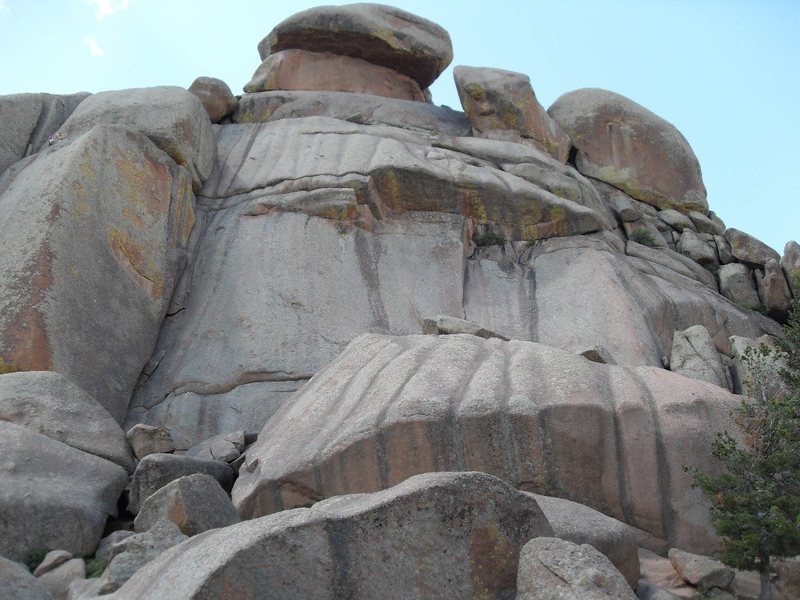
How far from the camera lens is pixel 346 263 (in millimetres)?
12766

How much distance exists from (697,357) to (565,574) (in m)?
7.50

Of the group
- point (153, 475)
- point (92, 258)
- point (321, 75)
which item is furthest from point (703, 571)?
point (321, 75)

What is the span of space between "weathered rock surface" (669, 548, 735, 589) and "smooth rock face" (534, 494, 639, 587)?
470 millimetres

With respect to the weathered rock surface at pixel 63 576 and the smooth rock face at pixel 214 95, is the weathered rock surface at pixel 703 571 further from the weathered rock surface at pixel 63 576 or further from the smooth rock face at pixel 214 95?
the smooth rock face at pixel 214 95

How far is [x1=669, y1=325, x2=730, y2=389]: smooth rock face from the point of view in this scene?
442 inches

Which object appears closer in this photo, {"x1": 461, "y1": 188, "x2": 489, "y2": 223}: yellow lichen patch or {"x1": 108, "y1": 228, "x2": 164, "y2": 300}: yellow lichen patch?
{"x1": 108, "y1": 228, "x2": 164, "y2": 300}: yellow lichen patch

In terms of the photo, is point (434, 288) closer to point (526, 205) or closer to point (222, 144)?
point (526, 205)

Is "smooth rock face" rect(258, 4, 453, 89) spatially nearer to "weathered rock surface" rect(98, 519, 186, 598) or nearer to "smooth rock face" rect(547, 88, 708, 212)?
"smooth rock face" rect(547, 88, 708, 212)

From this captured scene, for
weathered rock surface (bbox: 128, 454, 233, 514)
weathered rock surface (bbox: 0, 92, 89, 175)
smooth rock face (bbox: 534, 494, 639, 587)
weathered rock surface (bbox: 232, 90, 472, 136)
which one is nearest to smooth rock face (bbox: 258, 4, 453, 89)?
weathered rock surface (bbox: 232, 90, 472, 136)

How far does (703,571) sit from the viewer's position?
610 centimetres

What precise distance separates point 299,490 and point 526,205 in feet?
25.9

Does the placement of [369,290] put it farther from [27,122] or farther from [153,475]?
[153,475]

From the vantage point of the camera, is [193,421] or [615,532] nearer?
[615,532]

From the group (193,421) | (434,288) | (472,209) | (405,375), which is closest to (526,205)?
(472,209)
